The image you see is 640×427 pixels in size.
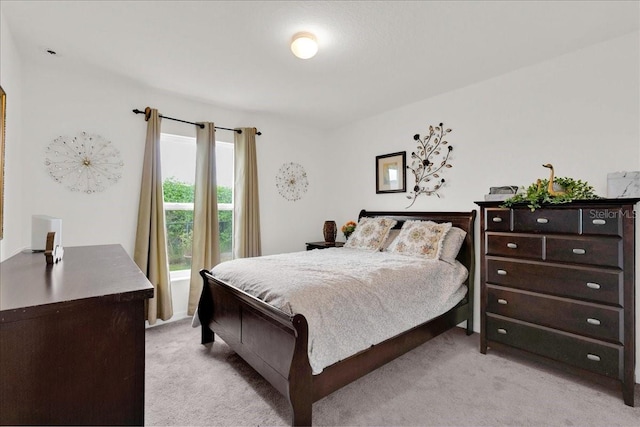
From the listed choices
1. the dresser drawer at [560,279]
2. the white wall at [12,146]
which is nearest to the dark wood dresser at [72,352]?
the white wall at [12,146]

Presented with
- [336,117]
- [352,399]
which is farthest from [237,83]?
[352,399]

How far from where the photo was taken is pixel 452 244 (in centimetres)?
297

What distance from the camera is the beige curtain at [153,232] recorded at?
3.07 m

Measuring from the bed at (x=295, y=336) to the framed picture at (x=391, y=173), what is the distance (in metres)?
1.29

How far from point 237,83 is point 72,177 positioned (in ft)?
5.87

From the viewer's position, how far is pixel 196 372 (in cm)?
229

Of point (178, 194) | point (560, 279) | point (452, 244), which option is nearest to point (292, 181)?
point (178, 194)

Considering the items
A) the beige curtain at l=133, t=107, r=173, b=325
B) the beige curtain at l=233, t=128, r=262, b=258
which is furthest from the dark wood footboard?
the beige curtain at l=233, t=128, r=262, b=258

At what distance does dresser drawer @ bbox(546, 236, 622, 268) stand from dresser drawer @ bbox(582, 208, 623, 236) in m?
0.05

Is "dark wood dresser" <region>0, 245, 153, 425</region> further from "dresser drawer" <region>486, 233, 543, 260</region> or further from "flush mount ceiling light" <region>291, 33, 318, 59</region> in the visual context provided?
"dresser drawer" <region>486, 233, 543, 260</region>

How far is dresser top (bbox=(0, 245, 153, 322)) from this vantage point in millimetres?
784

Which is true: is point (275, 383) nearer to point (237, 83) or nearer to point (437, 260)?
point (437, 260)

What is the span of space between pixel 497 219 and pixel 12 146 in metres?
3.89

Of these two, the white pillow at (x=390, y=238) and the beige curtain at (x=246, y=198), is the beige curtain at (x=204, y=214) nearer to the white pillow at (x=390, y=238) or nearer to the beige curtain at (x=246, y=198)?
the beige curtain at (x=246, y=198)
